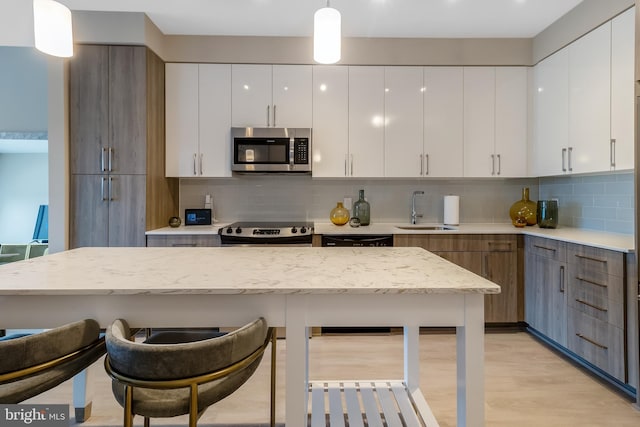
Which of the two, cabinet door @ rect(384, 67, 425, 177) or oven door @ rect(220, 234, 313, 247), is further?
cabinet door @ rect(384, 67, 425, 177)

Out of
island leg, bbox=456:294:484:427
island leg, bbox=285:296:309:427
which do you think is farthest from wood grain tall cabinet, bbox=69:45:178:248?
island leg, bbox=456:294:484:427

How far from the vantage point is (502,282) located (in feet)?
10.9

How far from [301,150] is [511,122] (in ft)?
6.42

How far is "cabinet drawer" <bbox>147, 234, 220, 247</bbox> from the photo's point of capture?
10.6ft

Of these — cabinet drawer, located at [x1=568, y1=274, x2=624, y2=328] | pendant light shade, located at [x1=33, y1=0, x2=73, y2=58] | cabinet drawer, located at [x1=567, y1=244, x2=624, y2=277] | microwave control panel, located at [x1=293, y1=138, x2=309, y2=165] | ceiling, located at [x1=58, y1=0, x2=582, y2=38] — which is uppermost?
ceiling, located at [x1=58, y1=0, x2=582, y2=38]

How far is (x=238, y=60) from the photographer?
3557mm

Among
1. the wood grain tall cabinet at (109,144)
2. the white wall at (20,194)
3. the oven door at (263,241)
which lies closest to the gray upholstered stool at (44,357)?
the oven door at (263,241)

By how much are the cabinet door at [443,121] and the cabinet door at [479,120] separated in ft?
0.18

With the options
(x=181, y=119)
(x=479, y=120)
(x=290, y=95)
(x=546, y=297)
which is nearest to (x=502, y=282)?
(x=546, y=297)

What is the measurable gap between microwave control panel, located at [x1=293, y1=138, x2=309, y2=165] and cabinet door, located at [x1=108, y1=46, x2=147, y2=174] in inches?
48.7

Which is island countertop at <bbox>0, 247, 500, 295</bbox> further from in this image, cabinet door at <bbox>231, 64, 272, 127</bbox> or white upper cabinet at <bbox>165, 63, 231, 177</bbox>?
cabinet door at <bbox>231, 64, 272, 127</bbox>

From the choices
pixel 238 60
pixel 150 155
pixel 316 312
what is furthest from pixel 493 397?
pixel 238 60

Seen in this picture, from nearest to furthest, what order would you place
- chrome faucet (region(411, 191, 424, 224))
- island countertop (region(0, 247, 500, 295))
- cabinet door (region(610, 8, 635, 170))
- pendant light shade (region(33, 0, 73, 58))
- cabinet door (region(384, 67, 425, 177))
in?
island countertop (region(0, 247, 500, 295)) → pendant light shade (region(33, 0, 73, 58)) → cabinet door (region(610, 8, 635, 170)) → cabinet door (region(384, 67, 425, 177)) → chrome faucet (region(411, 191, 424, 224))

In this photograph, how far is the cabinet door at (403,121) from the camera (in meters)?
3.59
